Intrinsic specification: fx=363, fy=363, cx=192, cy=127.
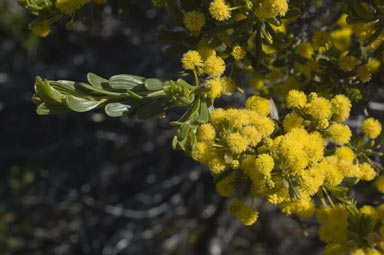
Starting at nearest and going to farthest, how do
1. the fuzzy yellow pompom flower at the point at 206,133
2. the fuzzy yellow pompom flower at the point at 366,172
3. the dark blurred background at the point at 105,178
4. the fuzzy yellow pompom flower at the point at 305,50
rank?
the fuzzy yellow pompom flower at the point at 206,133 → the fuzzy yellow pompom flower at the point at 366,172 → the fuzzy yellow pompom flower at the point at 305,50 → the dark blurred background at the point at 105,178

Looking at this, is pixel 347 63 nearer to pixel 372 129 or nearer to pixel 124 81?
pixel 372 129

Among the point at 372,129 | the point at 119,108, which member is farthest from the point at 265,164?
the point at 372,129

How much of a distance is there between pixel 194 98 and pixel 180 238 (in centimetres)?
304

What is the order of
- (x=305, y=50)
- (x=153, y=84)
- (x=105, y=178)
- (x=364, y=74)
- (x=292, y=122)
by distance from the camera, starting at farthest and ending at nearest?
(x=105, y=178), (x=305, y=50), (x=364, y=74), (x=292, y=122), (x=153, y=84)

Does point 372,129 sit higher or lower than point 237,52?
lower

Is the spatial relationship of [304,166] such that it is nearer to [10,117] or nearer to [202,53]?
[202,53]

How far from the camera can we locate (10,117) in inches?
190

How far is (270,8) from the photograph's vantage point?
134 centimetres

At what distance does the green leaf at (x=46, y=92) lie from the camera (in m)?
1.26

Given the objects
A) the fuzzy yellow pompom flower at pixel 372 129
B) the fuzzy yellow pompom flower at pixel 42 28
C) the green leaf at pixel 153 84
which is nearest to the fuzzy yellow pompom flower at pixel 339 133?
the fuzzy yellow pompom flower at pixel 372 129

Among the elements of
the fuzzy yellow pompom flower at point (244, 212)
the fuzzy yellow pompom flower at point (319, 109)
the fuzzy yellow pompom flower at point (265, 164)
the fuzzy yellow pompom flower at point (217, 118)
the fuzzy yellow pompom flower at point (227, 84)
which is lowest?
the fuzzy yellow pompom flower at point (244, 212)

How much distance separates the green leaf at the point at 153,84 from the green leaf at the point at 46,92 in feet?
1.05

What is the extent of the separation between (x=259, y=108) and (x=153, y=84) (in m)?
0.45

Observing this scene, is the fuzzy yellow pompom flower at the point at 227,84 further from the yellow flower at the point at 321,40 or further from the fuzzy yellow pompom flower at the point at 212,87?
the yellow flower at the point at 321,40
